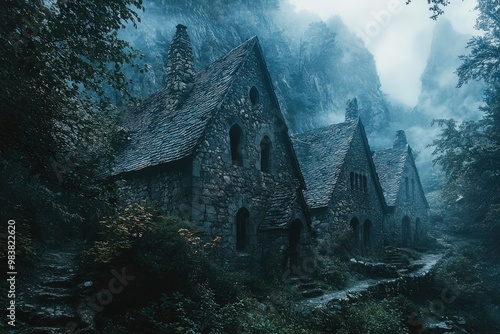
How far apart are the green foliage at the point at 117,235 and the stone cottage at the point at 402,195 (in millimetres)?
19326

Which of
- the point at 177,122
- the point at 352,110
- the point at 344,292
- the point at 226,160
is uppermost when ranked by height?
the point at 352,110

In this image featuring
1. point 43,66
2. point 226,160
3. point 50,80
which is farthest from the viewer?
point 226,160

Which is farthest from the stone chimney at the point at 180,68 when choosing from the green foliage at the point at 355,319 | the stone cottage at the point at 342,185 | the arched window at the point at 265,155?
the green foliage at the point at 355,319

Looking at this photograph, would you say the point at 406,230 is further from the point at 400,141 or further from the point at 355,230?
the point at 355,230

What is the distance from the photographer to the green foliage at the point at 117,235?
7.76 metres

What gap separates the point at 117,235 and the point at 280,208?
253 inches

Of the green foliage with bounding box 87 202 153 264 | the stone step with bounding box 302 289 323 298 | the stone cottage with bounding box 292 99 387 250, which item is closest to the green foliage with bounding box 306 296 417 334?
the stone step with bounding box 302 289 323 298

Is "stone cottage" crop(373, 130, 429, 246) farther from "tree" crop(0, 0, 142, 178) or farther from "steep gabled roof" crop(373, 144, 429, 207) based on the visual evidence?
"tree" crop(0, 0, 142, 178)

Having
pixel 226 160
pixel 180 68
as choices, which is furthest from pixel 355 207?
pixel 180 68

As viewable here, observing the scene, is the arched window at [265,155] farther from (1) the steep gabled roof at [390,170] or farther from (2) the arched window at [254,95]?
(1) the steep gabled roof at [390,170]

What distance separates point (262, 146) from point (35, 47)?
32.0 feet

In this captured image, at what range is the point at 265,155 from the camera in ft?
47.7

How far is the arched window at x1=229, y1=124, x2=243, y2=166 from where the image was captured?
12953mm

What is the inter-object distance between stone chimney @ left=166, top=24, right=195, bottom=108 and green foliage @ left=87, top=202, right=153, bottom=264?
26.5 feet
